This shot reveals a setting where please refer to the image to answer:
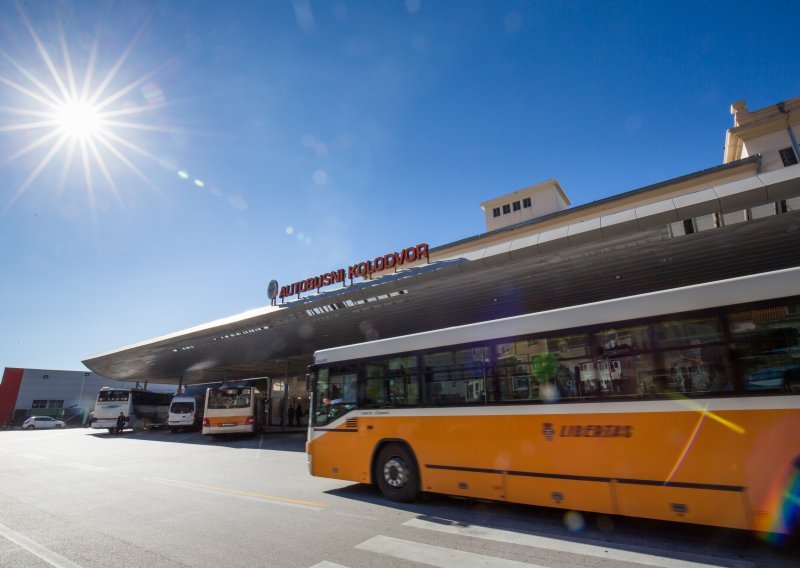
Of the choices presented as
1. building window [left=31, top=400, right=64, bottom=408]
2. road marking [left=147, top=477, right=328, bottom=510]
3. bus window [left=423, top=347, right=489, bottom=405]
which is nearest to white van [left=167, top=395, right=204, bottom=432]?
road marking [left=147, top=477, right=328, bottom=510]

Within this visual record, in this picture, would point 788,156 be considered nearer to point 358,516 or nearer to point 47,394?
point 358,516

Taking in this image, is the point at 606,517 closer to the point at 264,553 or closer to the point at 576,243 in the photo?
the point at 264,553

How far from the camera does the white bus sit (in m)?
28.7

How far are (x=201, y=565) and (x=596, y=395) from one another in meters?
5.16

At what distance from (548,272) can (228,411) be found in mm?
17647

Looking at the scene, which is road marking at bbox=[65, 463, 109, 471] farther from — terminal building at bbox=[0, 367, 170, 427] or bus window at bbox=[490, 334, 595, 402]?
terminal building at bbox=[0, 367, 170, 427]

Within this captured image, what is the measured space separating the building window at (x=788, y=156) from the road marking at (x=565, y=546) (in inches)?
1430

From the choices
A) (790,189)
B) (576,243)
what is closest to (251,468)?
(576,243)

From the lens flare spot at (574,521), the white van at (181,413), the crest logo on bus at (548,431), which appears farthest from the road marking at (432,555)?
the white van at (181,413)

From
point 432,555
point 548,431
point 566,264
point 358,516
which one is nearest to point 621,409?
point 548,431

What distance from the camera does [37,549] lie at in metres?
5.00

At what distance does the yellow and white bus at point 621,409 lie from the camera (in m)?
4.52

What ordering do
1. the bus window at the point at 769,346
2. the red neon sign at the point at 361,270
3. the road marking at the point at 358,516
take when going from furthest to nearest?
the red neon sign at the point at 361,270, the road marking at the point at 358,516, the bus window at the point at 769,346

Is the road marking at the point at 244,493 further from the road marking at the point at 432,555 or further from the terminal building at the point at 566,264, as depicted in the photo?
the terminal building at the point at 566,264
